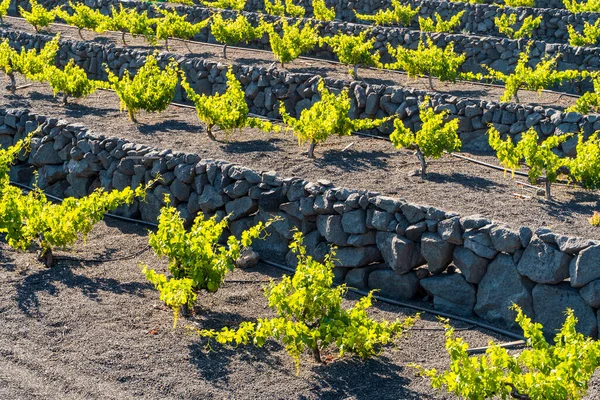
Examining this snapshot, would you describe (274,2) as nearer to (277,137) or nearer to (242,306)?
(277,137)

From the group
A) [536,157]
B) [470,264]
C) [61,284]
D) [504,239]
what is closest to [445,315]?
[470,264]

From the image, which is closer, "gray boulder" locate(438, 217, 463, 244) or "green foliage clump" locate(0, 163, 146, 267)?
"gray boulder" locate(438, 217, 463, 244)

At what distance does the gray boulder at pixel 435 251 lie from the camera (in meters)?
8.65

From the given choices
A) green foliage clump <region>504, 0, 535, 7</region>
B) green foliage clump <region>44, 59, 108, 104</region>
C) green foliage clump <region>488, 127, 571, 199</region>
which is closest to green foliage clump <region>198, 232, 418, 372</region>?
green foliage clump <region>488, 127, 571, 199</region>

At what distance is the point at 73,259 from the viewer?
31.9 feet

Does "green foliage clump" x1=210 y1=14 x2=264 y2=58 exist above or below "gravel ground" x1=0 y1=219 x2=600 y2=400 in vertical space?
above

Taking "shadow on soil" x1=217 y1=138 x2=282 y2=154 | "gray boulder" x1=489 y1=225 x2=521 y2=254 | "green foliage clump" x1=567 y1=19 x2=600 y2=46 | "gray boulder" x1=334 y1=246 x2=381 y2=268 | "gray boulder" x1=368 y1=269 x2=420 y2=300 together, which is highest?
"gray boulder" x1=489 y1=225 x2=521 y2=254

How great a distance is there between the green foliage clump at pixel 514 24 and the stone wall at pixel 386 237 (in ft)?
32.0

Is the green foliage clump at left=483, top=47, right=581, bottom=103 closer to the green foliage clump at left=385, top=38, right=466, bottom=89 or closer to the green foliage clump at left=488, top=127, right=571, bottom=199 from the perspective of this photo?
the green foliage clump at left=385, top=38, right=466, bottom=89

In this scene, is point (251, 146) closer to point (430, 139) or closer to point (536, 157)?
point (430, 139)

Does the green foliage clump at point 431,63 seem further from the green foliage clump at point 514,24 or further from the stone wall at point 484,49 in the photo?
the green foliage clump at point 514,24

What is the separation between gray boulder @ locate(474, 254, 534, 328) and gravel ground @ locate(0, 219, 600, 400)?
0.85ft

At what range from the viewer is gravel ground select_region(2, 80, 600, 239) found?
9430 millimetres

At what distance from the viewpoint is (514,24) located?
19.3m
